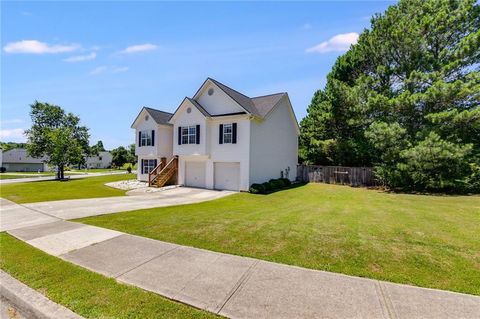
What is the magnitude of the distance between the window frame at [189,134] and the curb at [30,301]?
606 inches

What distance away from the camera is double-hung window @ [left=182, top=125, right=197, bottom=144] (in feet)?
62.5

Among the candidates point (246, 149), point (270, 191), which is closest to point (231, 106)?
point (246, 149)

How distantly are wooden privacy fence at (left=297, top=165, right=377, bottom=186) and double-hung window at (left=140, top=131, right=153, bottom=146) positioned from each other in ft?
50.2

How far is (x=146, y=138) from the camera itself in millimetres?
23250

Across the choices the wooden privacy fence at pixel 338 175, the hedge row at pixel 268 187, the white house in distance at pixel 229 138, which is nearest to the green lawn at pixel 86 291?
the hedge row at pixel 268 187

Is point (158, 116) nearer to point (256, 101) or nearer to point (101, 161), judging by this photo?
point (256, 101)

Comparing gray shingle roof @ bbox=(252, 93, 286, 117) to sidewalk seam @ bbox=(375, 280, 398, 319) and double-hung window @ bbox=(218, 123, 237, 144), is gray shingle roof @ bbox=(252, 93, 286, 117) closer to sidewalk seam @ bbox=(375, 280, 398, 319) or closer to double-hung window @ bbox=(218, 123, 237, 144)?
double-hung window @ bbox=(218, 123, 237, 144)

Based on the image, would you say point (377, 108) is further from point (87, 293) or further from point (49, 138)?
point (49, 138)

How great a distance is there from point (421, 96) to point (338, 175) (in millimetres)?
8687

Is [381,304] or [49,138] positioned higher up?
[49,138]

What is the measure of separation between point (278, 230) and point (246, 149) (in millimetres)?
10578

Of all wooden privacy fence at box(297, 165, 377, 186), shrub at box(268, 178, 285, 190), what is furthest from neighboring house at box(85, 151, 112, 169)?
shrub at box(268, 178, 285, 190)

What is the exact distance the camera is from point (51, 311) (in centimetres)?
323

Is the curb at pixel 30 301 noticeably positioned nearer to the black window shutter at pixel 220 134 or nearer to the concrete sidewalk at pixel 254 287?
the concrete sidewalk at pixel 254 287
